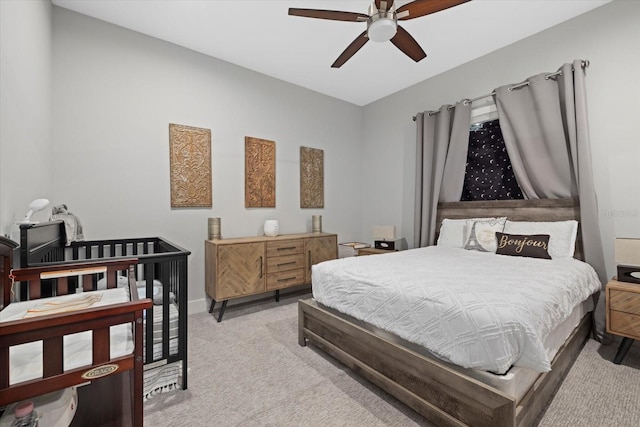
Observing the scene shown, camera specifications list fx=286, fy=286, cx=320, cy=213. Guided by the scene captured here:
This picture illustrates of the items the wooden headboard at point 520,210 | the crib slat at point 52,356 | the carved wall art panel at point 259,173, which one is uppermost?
the carved wall art panel at point 259,173

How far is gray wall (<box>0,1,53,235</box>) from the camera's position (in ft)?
4.86

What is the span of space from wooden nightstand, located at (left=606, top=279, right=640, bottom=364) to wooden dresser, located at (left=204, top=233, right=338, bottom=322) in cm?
269

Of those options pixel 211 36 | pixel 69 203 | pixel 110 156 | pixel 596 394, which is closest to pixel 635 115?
pixel 596 394

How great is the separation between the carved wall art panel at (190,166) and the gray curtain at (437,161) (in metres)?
2.69

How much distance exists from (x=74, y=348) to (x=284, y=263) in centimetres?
247

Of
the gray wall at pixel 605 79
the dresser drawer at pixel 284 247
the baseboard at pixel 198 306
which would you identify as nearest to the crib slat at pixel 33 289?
the baseboard at pixel 198 306

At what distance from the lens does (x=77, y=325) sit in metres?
0.90

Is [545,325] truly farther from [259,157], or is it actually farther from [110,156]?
[110,156]

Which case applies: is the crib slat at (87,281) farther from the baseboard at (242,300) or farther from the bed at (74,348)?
the baseboard at (242,300)

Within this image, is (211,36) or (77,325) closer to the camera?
(77,325)

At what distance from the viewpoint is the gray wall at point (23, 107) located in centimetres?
148

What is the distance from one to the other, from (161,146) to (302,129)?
189cm

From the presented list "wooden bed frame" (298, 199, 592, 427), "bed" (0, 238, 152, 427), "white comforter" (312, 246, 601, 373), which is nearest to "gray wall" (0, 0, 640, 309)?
"bed" (0, 238, 152, 427)

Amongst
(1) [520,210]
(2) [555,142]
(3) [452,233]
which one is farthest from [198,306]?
(2) [555,142]
